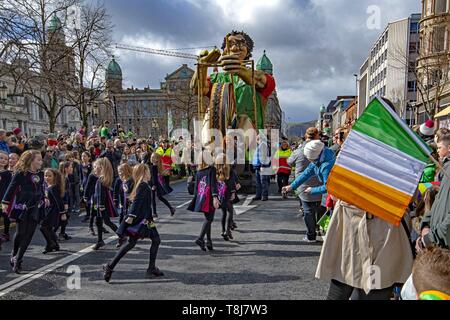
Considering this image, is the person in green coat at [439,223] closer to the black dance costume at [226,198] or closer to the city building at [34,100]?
the black dance costume at [226,198]

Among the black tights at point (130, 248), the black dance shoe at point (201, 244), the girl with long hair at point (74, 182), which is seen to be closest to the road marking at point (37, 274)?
the black tights at point (130, 248)

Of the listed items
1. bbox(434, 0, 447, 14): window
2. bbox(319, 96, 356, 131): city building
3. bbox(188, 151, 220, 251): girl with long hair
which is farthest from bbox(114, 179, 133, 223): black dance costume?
bbox(319, 96, 356, 131): city building

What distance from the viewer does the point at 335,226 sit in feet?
9.98

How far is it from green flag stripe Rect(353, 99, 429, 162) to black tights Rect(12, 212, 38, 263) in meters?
4.86

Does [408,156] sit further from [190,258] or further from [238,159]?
[238,159]

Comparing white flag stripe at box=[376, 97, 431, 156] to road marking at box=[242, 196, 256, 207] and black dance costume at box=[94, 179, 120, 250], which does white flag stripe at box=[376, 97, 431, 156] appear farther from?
road marking at box=[242, 196, 256, 207]

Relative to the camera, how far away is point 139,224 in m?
4.86

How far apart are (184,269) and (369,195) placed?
3310 millimetres

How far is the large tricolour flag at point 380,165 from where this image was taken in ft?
8.47

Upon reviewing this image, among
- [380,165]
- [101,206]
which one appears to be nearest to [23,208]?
[101,206]

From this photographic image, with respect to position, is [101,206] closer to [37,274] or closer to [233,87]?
[37,274]

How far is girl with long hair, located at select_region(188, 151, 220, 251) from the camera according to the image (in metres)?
6.04

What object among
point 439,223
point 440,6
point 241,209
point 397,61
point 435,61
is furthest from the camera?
point 397,61
